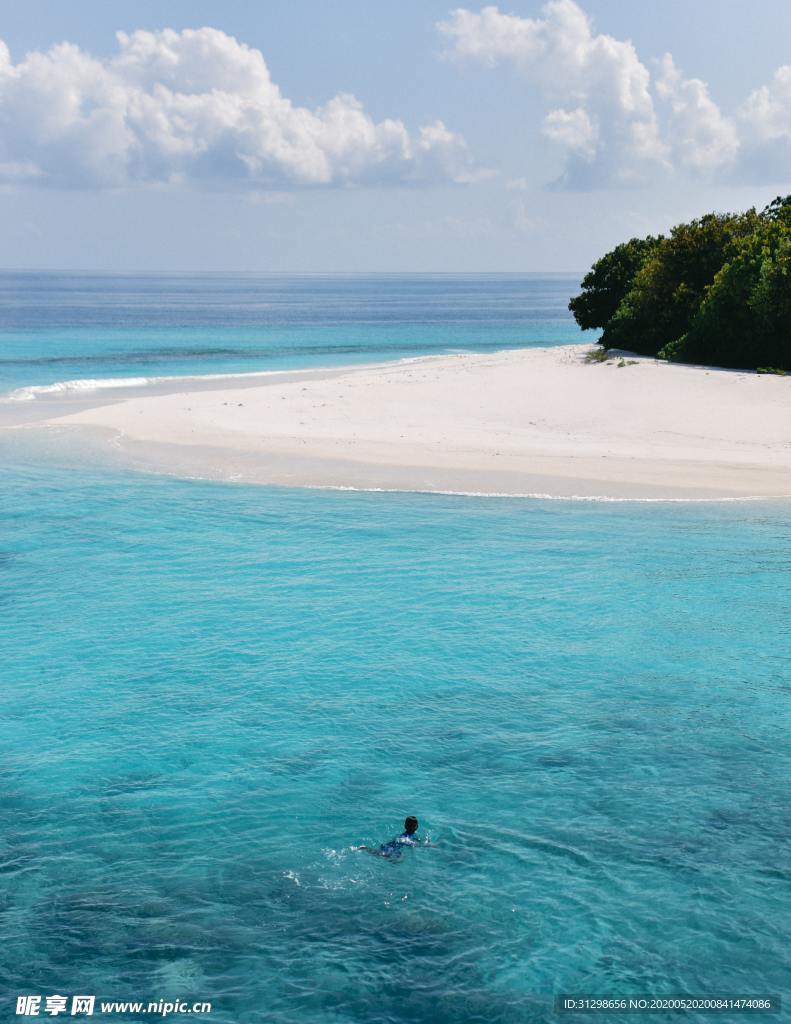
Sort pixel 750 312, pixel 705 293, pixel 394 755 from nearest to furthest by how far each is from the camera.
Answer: pixel 394 755, pixel 750 312, pixel 705 293

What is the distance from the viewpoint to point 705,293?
2477 inches

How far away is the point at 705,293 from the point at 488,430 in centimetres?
2595

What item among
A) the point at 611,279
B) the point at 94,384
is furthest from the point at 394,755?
the point at 611,279

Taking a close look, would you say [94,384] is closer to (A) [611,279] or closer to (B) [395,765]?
(A) [611,279]

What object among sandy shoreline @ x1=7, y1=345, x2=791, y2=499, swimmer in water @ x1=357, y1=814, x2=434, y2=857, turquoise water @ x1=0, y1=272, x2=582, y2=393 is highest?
turquoise water @ x1=0, y1=272, x2=582, y2=393

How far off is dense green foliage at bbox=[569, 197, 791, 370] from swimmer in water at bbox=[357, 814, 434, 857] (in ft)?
151

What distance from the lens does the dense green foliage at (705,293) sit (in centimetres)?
5422

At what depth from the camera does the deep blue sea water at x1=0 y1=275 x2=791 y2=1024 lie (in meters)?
12.2

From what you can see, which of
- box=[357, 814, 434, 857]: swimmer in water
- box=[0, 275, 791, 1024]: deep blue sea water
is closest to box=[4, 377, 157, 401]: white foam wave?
box=[0, 275, 791, 1024]: deep blue sea water

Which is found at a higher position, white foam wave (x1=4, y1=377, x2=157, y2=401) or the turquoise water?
the turquoise water

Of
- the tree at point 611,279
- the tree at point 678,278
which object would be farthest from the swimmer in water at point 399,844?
the tree at point 611,279

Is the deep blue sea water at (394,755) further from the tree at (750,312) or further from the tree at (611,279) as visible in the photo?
the tree at (611,279)

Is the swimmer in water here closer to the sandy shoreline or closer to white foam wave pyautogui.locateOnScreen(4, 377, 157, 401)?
the sandy shoreline

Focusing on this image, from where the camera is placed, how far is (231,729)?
1833cm
